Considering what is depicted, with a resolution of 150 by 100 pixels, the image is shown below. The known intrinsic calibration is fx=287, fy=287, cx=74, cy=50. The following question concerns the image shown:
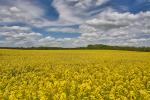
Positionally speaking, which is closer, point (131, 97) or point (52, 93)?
point (131, 97)

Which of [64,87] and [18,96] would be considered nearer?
[18,96]

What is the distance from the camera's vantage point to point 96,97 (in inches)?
468

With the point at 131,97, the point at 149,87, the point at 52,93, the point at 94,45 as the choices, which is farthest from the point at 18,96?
the point at 94,45

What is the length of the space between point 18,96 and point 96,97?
3204 mm

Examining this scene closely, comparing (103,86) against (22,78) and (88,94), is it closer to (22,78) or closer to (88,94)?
(88,94)

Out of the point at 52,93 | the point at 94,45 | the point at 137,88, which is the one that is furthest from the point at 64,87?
the point at 94,45

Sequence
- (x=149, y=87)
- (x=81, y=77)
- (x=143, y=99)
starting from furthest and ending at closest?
(x=81, y=77) < (x=149, y=87) < (x=143, y=99)

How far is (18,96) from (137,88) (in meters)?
5.72

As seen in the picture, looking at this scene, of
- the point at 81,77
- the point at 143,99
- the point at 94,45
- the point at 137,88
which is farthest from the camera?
the point at 94,45

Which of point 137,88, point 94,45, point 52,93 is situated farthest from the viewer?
point 94,45

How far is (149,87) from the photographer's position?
15172 millimetres

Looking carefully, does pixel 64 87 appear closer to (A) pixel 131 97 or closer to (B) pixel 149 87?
(A) pixel 131 97

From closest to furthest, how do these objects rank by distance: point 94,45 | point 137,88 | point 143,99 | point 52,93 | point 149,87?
point 143,99 < point 52,93 < point 137,88 < point 149,87 < point 94,45

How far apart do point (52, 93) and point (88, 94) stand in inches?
63.0
